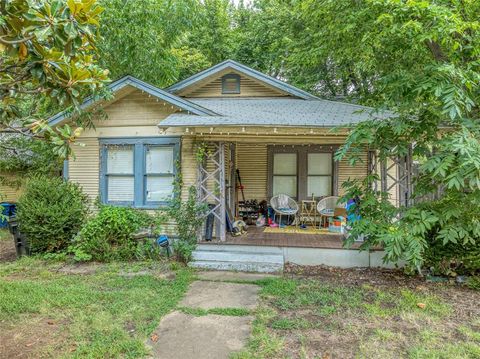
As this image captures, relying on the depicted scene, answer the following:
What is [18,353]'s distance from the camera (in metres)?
3.24

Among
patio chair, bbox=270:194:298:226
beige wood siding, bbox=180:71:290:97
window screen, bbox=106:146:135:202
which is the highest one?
beige wood siding, bbox=180:71:290:97

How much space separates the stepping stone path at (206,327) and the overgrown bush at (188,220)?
1240 millimetres

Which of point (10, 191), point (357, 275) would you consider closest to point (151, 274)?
point (357, 275)

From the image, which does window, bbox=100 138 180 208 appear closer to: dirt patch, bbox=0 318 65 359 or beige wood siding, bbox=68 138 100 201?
beige wood siding, bbox=68 138 100 201

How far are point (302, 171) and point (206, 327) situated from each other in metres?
6.19

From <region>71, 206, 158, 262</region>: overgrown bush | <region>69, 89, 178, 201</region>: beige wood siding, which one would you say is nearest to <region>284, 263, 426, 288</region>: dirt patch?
<region>71, 206, 158, 262</region>: overgrown bush

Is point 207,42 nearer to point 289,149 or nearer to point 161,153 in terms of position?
point 289,149

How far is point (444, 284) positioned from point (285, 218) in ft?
14.5

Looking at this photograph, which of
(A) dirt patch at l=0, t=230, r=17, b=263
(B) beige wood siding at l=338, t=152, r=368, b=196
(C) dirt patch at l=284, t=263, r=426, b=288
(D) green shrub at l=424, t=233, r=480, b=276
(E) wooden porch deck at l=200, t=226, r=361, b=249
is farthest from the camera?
(B) beige wood siding at l=338, t=152, r=368, b=196

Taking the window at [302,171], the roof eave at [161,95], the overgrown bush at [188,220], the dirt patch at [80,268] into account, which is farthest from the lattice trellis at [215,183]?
the window at [302,171]

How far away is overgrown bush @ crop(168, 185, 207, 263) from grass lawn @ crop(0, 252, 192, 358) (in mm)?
515

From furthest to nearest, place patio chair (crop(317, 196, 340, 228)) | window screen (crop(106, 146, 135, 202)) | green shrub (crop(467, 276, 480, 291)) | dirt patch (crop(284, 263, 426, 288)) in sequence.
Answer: patio chair (crop(317, 196, 340, 228)) < window screen (crop(106, 146, 135, 202)) < dirt patch (crop(284, 263, 426, 288)) < green shrub (crop(467, 276, 480, 291))

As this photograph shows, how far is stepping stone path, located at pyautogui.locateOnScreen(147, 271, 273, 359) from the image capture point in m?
3.29

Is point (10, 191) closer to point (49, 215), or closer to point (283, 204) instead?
point (49, 215)
